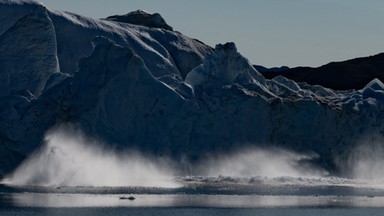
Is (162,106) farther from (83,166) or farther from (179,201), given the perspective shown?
(179,201)

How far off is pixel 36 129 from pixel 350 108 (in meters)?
26.8

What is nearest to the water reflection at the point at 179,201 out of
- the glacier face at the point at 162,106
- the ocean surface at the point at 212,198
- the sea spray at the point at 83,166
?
the ocean surface at the point at 212,198

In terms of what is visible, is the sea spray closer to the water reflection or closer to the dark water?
the water reflection

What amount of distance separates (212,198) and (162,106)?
A: 1176cm

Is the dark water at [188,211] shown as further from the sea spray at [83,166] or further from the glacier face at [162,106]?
the glacier face at [162,106]

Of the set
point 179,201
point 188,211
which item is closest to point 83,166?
point 179,201

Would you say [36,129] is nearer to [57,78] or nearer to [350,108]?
[57,78]

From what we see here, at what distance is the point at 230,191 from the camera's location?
80.2 m

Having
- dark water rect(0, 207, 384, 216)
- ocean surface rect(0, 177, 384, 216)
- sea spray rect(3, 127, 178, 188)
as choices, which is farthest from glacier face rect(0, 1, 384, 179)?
dark water rect(0, 207, 384, 216)

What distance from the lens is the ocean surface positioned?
65.0 m

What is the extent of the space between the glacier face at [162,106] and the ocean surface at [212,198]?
287 centimetres

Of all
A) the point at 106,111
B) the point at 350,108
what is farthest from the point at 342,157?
the point at 106,111

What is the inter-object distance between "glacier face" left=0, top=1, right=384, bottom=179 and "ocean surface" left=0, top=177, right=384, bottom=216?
2.87 metres

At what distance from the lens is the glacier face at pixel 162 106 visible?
81188mm
